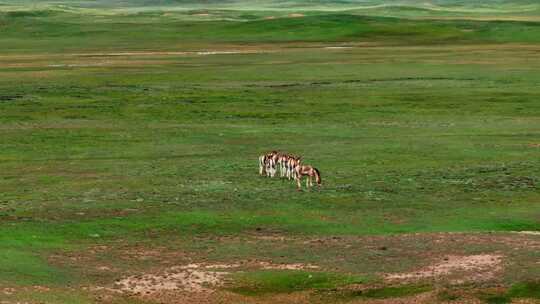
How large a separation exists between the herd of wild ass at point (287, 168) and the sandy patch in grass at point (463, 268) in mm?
9883

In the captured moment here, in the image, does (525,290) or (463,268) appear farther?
(463,268)

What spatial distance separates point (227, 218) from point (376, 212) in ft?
15.4

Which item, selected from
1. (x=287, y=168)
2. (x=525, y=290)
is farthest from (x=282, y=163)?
(x=525, y=290)

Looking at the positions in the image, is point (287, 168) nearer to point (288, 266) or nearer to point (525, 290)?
point (288, 266)

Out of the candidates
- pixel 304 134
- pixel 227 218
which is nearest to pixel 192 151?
pixel 304 134

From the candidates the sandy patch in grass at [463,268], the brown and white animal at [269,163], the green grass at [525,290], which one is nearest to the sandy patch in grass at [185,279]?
the sandy patch in grass at [463,268]

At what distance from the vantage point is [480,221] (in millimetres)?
31281

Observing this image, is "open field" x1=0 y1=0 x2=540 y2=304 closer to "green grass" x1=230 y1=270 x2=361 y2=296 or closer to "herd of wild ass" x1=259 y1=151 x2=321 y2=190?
"green grass" x1=230 y1=270 x2=361 y2=296

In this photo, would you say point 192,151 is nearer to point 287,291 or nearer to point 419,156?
point 419,156

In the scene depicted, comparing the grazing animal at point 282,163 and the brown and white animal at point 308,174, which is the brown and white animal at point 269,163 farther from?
the brown and white animal at point 308,174

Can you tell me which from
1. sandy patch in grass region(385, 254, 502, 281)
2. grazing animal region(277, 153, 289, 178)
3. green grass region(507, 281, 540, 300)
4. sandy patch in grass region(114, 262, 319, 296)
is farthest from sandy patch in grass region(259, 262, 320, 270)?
grazing animal region(277, 153, 289, 178)

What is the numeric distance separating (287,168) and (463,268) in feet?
41.1

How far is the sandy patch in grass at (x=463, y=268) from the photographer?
25.4m

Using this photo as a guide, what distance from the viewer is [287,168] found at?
37531 millimetres
